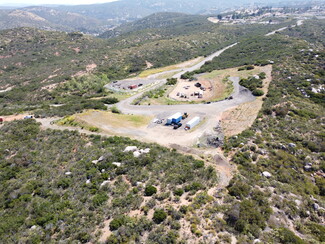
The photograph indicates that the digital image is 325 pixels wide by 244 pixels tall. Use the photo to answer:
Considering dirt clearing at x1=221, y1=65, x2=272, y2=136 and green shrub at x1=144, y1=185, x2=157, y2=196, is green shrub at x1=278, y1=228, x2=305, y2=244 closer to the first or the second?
green shrub at x1=144, y1=185, x2=157, y2=196

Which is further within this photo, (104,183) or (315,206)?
(104,183)

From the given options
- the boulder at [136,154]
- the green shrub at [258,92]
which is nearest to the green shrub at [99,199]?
the boulder at [136,154]

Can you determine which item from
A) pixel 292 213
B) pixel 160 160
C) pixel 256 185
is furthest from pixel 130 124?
pixel 292 213

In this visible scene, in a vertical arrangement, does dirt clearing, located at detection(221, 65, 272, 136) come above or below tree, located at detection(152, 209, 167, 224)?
below

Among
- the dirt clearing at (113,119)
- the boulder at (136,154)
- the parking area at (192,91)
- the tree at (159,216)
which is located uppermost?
the tree at (159,216)

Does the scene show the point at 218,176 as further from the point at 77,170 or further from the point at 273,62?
the point at 273,62

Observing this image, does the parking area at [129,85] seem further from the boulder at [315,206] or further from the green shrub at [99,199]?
the boulder at [315,206]

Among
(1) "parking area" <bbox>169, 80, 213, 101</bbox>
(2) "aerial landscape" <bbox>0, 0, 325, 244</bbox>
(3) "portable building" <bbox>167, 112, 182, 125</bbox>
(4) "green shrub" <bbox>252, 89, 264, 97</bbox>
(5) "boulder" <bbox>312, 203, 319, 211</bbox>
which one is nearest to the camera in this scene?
(2) "aerial landscape" <bbox>0, 0, 325, 244</bbox>

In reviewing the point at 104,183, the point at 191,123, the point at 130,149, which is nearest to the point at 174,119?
the point at 191,123

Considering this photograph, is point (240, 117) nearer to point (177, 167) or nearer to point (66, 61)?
point (177, 167)

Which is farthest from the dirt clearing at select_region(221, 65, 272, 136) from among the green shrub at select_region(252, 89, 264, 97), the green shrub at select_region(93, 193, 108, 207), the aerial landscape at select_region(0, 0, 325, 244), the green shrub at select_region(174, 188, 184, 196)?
the green shrub at select_region(93, 193, 108, 207)

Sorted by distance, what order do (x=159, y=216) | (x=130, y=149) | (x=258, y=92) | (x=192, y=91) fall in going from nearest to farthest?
(x=159, y=216) < (x=130, y=149) < (x=258, y=92) < (x=192, y=91)
